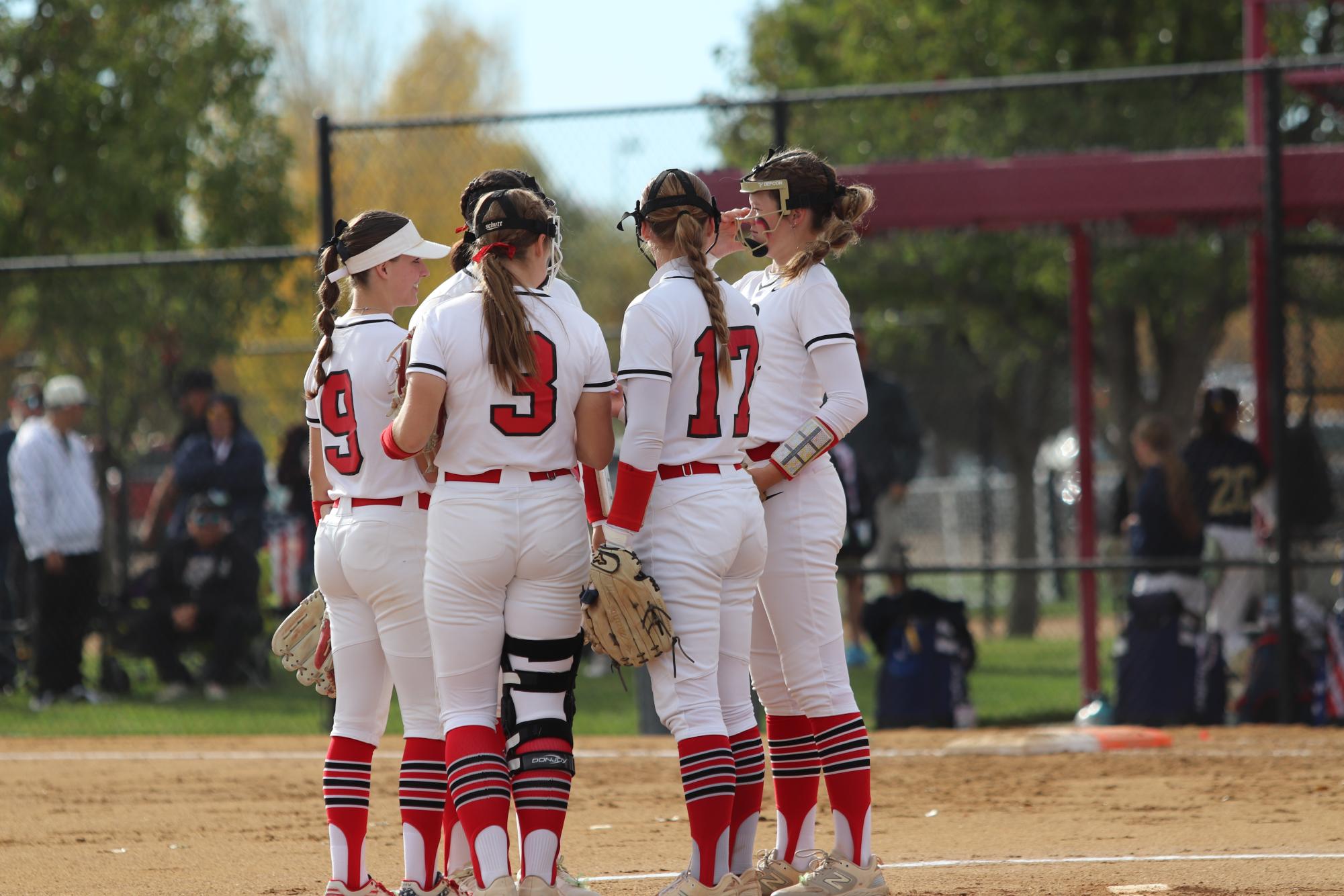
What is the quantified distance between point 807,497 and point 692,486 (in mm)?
456

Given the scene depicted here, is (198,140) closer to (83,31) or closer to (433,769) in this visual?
(83,31)

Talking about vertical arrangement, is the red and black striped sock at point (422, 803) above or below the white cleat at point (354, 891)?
above

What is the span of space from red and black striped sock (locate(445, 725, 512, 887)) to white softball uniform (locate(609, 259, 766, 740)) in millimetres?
450

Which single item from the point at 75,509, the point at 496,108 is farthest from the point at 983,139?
the point at 496,108

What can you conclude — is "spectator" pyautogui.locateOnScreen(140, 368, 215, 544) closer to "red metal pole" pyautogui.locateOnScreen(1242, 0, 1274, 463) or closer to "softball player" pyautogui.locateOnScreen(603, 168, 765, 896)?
"red metal pole" pyautogui.locateOnScreen(1242, 0, 1274, 463)

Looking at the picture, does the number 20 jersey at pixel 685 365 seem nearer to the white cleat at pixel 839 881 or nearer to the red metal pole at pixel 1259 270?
the white cleat at pixel 839 881

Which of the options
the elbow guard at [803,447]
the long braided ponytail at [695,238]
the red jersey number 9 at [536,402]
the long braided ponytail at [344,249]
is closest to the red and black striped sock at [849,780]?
the elbow guard at [803,447]

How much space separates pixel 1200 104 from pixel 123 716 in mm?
8718

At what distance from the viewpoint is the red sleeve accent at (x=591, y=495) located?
455cm

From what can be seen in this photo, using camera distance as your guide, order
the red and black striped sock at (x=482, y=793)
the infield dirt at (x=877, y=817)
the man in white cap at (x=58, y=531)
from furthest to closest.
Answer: the man in white cap at (x=58, y=531) < the infield dirt at (x=877, y=817) < the red and black striped sock at (x=482, y=793)

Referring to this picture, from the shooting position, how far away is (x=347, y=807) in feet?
14.6

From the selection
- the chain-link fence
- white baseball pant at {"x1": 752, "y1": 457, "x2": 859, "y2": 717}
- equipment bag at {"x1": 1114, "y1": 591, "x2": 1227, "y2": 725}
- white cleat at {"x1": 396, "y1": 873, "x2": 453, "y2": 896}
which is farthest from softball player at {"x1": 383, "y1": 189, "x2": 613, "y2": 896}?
equipment bag at {"x1": 1114, "y1": 591, "x2": 1227, "y2": 725}

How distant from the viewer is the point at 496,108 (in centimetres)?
3231

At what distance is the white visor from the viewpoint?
14.9 feet
